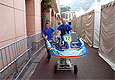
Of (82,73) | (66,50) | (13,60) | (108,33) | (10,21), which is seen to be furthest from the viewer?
(108,33)

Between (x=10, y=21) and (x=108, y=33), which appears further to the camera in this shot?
(x=108, y=33)

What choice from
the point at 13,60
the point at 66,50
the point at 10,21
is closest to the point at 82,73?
the point at 66,50

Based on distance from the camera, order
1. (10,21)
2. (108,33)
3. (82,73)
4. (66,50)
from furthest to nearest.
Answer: (108,33) < (10,21) < (82,73) < (66,50)

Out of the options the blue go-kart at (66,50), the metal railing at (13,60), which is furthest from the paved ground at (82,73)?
the metal railing at (13,60)

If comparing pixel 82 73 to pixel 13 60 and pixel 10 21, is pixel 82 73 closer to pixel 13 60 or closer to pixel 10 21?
pixel 13 60

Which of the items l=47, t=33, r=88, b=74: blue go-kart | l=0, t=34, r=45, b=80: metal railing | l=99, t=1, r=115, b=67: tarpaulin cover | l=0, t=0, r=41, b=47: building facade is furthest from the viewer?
l=99, t=1, r=115, b=67: tarpaulin cover

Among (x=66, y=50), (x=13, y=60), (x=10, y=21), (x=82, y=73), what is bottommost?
(x=82, y=73)

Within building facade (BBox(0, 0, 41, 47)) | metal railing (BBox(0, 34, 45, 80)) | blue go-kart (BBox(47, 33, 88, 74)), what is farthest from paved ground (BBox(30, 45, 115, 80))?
building facade (BBox(0, 0, 41, 47))

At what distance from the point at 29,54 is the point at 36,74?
143cm

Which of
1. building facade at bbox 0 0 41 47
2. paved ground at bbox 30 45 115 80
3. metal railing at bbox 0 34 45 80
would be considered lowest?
paved ground at bbox 30 45 115 80

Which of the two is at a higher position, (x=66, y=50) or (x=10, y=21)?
(x=10, y=21)

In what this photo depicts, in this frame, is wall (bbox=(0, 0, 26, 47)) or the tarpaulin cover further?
the tarpaulin cover

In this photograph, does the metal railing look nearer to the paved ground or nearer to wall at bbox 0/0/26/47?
wall at bbox 0/0/26/47

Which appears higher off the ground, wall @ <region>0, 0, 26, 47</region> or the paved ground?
wall @ <region>0, 0, 26, 47</region>
